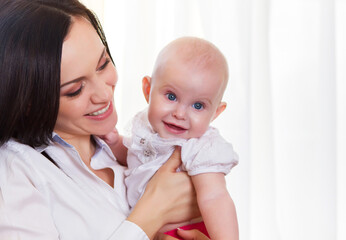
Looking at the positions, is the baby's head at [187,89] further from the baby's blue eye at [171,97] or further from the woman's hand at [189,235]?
the woman's hand at [189,235]

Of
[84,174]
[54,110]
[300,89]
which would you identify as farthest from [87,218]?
[300,89]

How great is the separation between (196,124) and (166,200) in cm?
24

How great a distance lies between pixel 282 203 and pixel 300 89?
66 cm

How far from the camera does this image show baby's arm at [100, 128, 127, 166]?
1.72 metres

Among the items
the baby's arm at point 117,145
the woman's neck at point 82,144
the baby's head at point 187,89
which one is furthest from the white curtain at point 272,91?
the baby's head at point 187,89

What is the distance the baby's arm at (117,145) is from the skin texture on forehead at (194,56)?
32 cm

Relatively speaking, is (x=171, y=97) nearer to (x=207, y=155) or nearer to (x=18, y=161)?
(x=207, y=155)

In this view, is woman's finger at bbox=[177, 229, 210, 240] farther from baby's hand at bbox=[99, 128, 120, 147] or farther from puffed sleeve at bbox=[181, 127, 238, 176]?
baby's hand at bbox=[99, 128, 120, 147]

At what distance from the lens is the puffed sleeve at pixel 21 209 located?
4.04 ft

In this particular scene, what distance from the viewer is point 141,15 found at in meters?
2.78

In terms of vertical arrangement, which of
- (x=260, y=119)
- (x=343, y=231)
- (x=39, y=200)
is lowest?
(x=343, y=231)

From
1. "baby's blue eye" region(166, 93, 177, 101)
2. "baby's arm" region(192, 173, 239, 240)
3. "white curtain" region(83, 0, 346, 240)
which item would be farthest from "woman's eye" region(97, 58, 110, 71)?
"white curtain" region(83, 0, 346, 240)

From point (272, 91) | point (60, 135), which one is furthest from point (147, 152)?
point (272, 91)

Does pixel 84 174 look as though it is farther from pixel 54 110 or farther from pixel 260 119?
pixel 260 119
